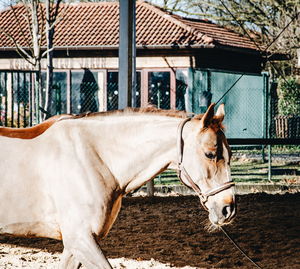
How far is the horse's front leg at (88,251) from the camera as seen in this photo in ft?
13.4

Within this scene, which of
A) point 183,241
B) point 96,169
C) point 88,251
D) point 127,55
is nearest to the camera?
point 88,251

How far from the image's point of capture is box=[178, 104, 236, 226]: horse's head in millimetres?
4090

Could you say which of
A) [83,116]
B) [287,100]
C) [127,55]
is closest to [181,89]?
[287,100]

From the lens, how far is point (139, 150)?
14.4ft

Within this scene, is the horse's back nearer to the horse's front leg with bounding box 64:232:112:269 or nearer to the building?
the horse's front leg with bounding box 64:232:112:269

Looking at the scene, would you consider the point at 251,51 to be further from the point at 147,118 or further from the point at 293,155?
the point at 147,118

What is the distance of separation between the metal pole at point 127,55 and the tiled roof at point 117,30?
13642mm

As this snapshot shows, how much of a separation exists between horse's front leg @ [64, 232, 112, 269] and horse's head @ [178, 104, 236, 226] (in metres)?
0.74

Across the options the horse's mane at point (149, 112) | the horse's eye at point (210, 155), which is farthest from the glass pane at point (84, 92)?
the horse's eye at point (210, 155)

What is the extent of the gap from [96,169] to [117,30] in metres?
21.0

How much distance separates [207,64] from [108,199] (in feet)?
66.0

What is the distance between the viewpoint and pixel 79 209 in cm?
416

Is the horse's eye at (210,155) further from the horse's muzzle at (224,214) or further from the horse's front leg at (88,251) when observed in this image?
the horse's front leg at (88,251)

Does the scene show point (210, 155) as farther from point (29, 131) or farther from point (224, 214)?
point (29, 131)
